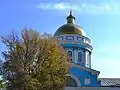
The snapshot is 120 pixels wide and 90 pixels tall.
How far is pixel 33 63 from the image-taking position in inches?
1388

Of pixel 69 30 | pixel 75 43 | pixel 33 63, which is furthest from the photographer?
pixel 69 30

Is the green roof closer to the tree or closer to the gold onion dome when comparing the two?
the gold onion dome

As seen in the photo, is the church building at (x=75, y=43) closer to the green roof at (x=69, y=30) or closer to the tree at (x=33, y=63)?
the green roof at (x=69, y=30)

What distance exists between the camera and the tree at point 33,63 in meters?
34.5

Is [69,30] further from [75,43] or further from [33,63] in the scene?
[33,63]

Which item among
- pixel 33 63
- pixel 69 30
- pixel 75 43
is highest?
pixel 69 30

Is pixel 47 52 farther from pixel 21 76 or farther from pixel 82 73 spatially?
pixel 82 73

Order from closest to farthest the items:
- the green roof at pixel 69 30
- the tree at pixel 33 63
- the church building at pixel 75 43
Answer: the tree at pixel 33 63, the church building at pixel 75 43, the green roof at pixel 69 30

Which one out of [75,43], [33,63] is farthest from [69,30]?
[33,63]

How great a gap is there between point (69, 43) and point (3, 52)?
559 inches

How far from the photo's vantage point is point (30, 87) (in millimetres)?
34438

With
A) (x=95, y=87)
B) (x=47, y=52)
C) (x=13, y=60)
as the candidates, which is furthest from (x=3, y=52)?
(x=95, y=87)

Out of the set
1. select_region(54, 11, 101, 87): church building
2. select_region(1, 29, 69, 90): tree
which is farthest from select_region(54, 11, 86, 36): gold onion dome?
select_region(1, 29, 69, 90): tree

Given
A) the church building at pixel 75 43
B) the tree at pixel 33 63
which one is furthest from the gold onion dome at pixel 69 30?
the tree at pixel 33 63
